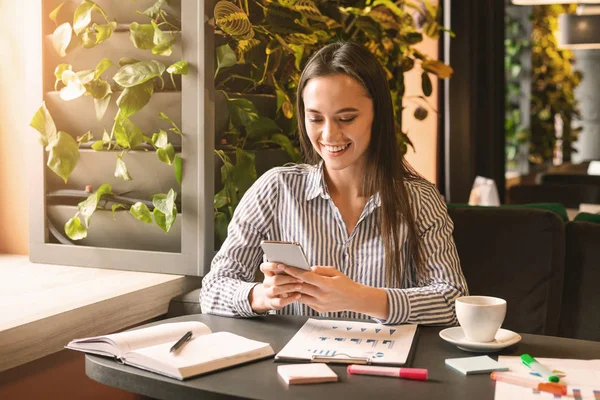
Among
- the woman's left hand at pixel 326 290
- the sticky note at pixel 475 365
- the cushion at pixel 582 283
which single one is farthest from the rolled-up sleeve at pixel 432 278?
the cushion at pixel 582 283

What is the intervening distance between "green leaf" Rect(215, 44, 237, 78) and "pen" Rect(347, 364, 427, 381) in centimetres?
120

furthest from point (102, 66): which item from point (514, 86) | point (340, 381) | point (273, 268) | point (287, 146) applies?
point (514, 86)

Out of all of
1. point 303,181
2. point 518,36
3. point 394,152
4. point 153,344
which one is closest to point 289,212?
point 303,181

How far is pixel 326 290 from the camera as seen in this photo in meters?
1.56

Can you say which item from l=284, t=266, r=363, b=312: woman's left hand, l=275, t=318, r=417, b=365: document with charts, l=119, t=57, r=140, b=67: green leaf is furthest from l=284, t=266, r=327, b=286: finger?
l=119, t=57, r=140, b=67: green leaf

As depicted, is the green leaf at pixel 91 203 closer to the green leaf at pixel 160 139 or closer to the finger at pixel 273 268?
the green leaf at pixel 160 139

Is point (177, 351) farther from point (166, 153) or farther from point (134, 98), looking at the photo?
A: point (134, 98)

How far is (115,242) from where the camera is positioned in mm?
2346

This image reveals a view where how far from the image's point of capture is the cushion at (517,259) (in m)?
2.24

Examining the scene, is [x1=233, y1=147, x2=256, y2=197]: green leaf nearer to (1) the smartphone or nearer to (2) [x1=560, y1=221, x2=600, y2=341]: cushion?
(1) the smartphone

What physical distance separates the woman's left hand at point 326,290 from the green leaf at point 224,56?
2.89 ft

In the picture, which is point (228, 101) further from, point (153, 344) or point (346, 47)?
point (153, 344)

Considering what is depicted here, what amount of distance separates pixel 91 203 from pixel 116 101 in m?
0.32

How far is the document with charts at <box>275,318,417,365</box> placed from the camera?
134 centimetres
